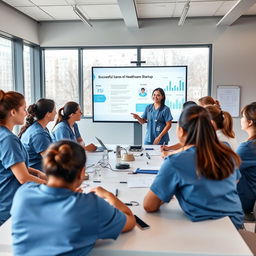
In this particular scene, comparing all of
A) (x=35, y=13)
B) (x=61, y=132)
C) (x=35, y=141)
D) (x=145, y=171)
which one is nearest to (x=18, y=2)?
(x=35, y=13)

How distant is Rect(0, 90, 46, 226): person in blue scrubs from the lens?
183 centimetres

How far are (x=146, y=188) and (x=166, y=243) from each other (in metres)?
0.75

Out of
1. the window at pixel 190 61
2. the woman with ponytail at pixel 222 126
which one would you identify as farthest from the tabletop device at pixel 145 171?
the window at pixel 190 61

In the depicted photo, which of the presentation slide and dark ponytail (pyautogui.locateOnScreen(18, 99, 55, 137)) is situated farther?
the presentation slide

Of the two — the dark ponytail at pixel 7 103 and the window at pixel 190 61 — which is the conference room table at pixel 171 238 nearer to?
the dark ponytail at pixel 7 103

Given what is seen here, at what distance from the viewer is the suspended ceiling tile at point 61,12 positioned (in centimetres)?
453

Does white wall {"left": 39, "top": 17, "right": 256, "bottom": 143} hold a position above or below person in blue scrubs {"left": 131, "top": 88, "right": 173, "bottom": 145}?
above

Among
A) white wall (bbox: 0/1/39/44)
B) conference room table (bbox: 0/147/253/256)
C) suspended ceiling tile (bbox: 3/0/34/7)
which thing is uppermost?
suspended ceiling tile (bbox: 3/0/34/7)

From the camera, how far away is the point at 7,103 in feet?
6.41

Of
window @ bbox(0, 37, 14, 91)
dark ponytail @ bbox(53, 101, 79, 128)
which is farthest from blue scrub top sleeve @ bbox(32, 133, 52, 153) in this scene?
window @ bbox(0, 37, 14, 91)

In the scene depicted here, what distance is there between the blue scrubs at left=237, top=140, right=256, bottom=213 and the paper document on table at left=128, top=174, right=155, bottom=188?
70 centimetres

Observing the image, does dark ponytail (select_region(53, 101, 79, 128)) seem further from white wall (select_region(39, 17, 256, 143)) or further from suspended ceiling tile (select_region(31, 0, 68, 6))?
white wall (select_region(39, 17, 256, 143))

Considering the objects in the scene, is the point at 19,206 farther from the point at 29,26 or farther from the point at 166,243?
the point at 29,26

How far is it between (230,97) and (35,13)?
3.72 metres
